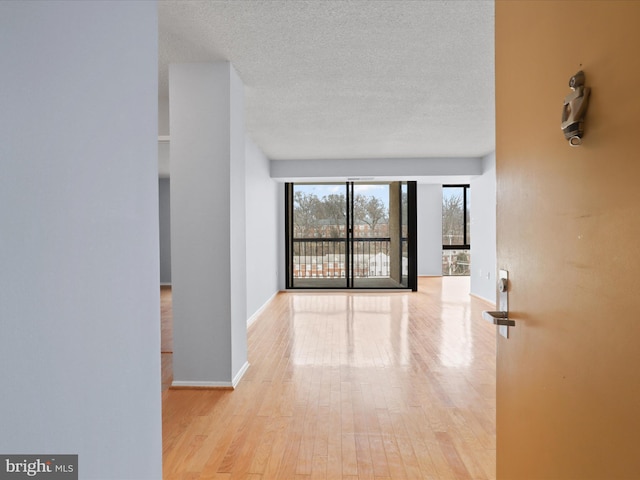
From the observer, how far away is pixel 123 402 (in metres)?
1.11

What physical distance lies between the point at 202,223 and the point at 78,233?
7.85ft

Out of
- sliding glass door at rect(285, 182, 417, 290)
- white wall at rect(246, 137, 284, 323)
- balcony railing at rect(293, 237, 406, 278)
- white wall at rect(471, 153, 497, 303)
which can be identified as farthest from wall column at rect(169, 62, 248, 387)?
balcony railing at rect(293, 237, 406, 278)

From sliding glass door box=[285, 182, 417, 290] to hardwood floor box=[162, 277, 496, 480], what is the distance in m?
3.77

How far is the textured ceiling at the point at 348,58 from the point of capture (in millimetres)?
2498

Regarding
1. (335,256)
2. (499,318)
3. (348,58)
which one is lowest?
(335,256)

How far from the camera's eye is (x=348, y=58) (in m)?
3.16

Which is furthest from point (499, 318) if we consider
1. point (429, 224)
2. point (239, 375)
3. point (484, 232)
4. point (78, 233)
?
point (429, 224)

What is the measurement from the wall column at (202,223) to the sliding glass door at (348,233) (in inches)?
214

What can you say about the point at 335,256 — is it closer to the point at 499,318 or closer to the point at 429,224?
the point at 429,224

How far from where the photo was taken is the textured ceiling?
250cm

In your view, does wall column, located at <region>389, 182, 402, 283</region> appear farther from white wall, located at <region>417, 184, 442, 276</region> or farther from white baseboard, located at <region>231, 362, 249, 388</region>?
white baseboard, located at <region>231, 362, 249, 388</region>

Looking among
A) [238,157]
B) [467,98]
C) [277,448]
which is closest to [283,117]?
[238,157]

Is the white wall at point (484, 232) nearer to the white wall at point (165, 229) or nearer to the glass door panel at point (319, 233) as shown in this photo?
the glass door panel at point (319, 233)

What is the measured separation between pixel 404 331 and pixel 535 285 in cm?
409
